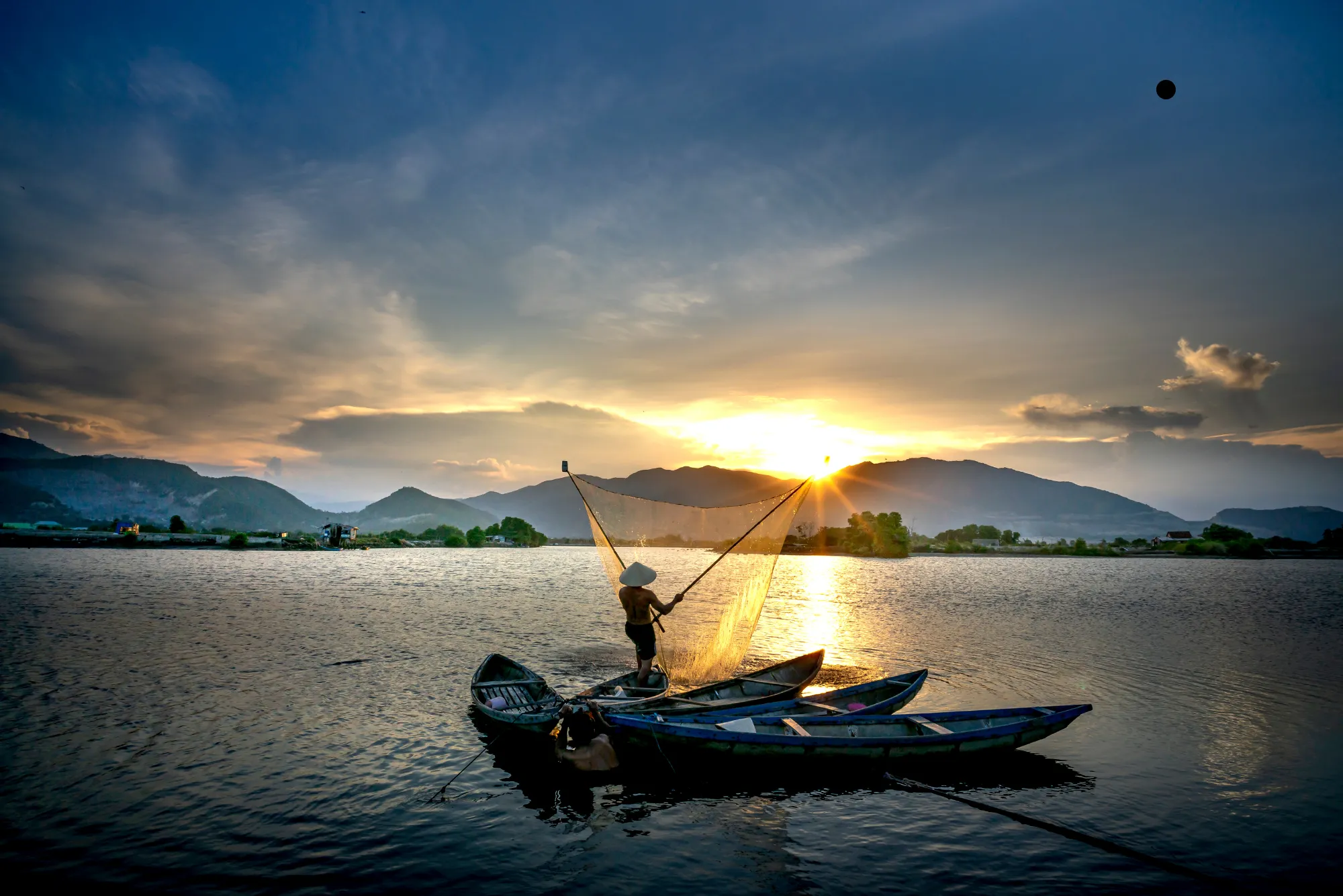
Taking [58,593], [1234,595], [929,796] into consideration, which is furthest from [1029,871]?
[1234,595]

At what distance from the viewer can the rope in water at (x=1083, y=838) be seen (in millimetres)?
9773

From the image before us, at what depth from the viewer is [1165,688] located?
2230cm

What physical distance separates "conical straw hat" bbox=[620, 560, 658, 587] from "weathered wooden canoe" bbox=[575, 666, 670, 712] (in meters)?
2.53

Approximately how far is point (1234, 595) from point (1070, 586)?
1610 centimetres

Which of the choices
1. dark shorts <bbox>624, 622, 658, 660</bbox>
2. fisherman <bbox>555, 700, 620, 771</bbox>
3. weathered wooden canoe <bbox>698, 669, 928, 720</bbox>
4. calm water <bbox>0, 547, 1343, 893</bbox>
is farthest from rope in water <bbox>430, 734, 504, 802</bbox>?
dark shorts <bbox>624, 622, 658, 660</bbox>

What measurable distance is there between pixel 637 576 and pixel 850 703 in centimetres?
602

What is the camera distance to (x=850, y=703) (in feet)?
52.5

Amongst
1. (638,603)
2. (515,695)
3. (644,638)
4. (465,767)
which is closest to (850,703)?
(644,638)

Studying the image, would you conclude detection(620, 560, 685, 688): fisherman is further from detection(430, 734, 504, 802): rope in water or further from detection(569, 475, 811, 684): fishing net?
detection(430, 734, 504, 802): rope in water

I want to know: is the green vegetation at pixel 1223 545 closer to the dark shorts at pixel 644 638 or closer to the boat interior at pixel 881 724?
the boat interior at pixel 881 724

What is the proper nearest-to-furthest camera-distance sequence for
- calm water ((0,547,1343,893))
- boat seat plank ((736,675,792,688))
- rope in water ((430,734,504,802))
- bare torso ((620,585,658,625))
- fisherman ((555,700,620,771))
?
calm water ((0,547,1343,893))
rope in water ((430,734,504,802))
fisherman ((555,700,620,771))
bare torso ((620,585,658,625))
boat seat plank ((736,675,792,688))

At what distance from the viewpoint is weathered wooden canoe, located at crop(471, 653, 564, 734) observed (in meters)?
13.8

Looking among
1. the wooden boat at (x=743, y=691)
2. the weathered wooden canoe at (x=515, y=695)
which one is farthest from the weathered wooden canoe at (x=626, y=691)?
the weathered wooden canoe at (x=515, y=695)

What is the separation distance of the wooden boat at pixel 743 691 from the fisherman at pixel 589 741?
43.2 inches
